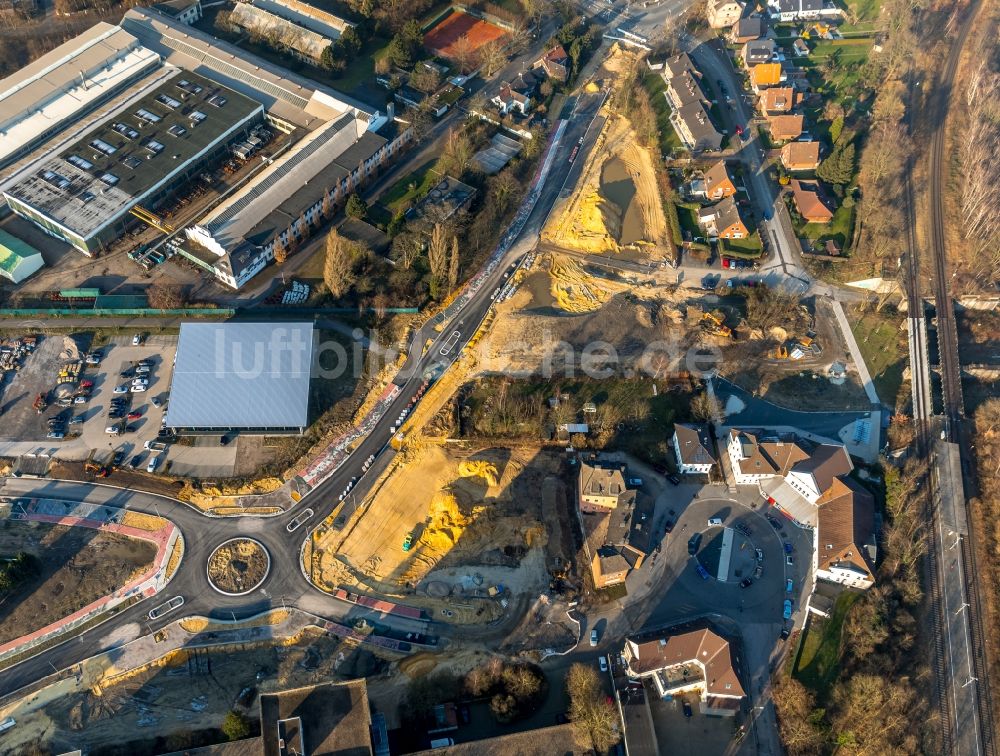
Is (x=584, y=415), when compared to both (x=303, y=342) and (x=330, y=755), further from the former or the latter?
(x=330, y=755)

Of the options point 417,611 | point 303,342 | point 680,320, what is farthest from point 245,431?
point 680,320

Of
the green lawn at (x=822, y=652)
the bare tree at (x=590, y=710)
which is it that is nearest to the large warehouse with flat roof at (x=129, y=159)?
the bare tree at (x=590, y=710)

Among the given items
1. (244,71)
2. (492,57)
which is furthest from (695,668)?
(244,71)

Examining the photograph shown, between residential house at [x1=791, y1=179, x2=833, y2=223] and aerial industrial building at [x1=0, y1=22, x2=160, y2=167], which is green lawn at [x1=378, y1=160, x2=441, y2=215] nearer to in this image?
aerial industrial building at [x1=0, y1=22, x2=160, y2=167]

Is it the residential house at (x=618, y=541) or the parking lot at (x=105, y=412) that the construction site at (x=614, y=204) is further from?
the parking lot at (x=105, y=412)

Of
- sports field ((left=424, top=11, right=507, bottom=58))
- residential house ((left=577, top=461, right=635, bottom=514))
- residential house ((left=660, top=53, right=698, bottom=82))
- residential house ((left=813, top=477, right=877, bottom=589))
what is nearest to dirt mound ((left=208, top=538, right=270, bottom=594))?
residential house ((left=577, top=461, right=635, bottom=514))

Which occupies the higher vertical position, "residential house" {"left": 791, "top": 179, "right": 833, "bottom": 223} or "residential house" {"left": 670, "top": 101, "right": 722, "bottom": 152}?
"residential house" {"left": 670, "top": 101, "right": 722, "bottom": 152}
